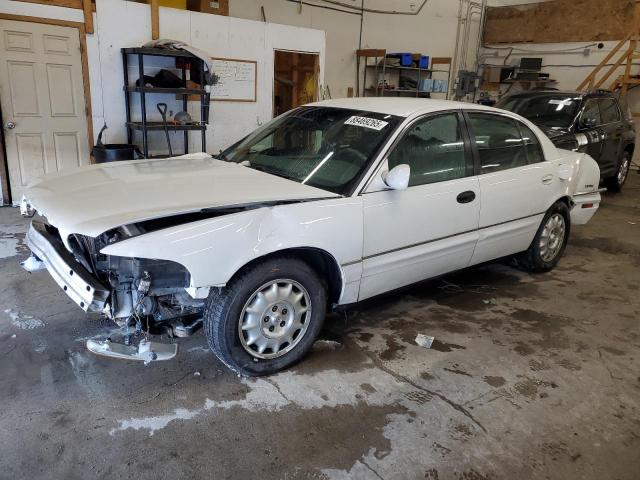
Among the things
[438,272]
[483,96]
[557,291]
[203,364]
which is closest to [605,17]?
[483,96]

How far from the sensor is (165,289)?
8.07 ft

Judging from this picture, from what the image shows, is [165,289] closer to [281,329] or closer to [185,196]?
[185,196]

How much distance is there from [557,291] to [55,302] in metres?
4.01

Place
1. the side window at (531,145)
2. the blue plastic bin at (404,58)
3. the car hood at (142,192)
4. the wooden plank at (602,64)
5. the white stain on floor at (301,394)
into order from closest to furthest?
the car hood at (142,192) < the white stain on floor at (301,394) < the side window at (531,145) < the wooden plank at (602,64) < the blue plastic bin at (404,58)

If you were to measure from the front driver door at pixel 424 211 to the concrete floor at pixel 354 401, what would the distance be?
18.6 inches

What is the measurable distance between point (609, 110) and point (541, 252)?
15.6ft

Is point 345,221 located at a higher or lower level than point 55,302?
higher

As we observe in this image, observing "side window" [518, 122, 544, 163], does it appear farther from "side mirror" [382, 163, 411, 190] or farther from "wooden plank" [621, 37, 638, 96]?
"wooden plank" [621, 37, 638, 96]

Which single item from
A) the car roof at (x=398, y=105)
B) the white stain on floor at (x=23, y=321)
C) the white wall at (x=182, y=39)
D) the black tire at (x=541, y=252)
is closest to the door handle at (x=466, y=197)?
the car roof at (x=398, y=105)

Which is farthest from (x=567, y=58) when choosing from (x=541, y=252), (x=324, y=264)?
(x=324, y=264)

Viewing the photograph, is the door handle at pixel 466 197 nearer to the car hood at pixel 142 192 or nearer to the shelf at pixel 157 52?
the car hood at pixel 142 192

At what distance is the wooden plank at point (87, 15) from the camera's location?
6.03 m

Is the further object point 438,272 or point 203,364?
point 438,272

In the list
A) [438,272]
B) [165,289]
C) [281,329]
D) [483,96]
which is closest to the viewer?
[165,289]
